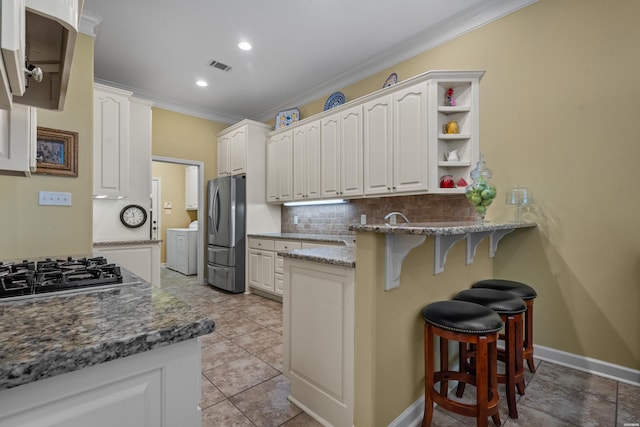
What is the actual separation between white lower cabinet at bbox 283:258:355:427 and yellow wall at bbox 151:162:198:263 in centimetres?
633

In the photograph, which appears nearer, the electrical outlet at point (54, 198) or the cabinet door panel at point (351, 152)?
the electrical outlet at point (54, 198)

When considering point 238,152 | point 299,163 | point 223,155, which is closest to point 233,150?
point 238,152

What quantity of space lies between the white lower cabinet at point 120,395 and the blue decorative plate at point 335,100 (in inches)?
150

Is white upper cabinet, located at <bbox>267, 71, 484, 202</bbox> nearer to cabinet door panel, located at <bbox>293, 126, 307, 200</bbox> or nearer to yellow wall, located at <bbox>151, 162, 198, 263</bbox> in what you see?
cabinet door panel, located at <bbox>293, 126, 307, 200</bbox>

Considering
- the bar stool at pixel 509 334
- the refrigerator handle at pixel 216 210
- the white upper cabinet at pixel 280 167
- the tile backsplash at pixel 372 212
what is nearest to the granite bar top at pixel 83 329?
the bar stool at pixel 509 334

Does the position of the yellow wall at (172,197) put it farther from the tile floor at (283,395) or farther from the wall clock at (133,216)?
the tile floor at (283,395)

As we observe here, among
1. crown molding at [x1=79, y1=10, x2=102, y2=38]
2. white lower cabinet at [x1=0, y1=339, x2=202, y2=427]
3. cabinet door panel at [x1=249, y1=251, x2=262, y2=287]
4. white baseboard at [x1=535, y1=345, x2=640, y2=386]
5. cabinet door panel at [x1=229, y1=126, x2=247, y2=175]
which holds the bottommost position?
white baseboard at [x1=535, y1=345, x2=640, y2=386]

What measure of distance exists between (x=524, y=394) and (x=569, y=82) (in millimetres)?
2296

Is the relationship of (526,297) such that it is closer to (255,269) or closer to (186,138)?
(255,269)

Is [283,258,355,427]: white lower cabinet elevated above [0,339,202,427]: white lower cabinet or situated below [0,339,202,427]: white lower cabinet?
below

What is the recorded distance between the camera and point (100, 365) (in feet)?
1.96

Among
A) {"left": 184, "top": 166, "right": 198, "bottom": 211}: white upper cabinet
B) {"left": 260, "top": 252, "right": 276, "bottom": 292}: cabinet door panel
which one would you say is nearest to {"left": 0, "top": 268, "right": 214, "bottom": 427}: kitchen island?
{"left": 260, "top": 252, "right": 276, "bottom": 292}: cabinet door panel

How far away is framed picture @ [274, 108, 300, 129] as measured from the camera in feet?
15.2

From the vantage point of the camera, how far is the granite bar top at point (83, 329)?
52 centimetres
